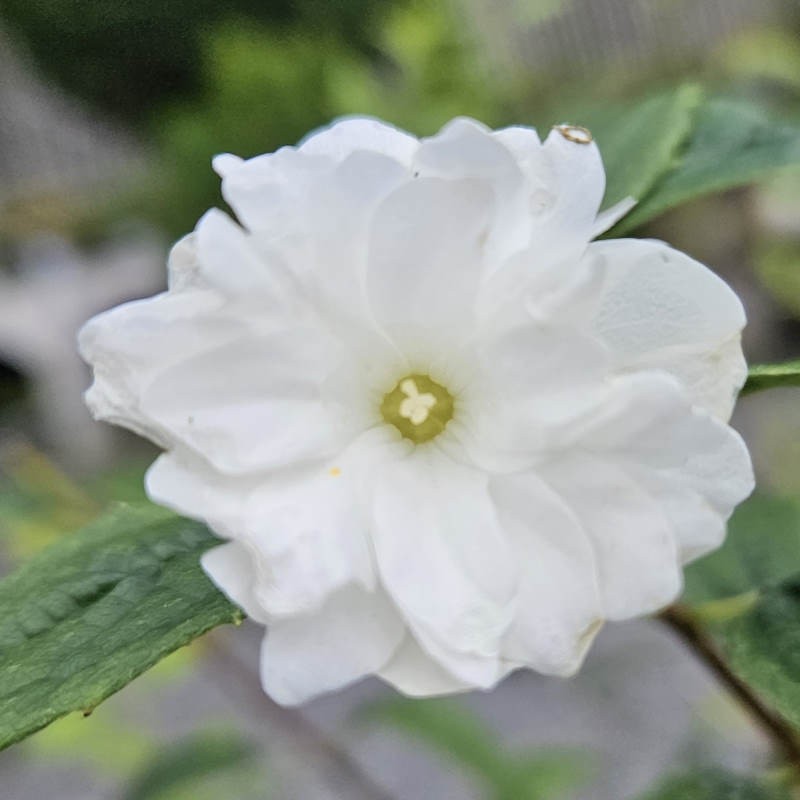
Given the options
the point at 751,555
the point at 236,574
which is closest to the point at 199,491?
the point at 236,574

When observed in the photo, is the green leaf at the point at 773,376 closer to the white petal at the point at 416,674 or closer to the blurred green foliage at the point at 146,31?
the white petal at the point at 416,674

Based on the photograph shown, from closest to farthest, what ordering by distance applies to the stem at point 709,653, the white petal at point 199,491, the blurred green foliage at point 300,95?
the white petal at point 199,491 → the stem at point 709,653 → the blurred green foliage at point 300,95

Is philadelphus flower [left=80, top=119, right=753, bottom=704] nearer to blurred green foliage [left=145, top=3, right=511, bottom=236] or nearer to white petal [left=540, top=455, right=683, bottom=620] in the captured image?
white petal [left=540, top=455, right=683, bottom=620]

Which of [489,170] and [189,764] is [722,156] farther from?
[189,764]

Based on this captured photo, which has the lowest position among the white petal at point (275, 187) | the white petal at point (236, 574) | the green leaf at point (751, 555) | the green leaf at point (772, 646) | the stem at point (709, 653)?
the green leaf at point (751, 555)

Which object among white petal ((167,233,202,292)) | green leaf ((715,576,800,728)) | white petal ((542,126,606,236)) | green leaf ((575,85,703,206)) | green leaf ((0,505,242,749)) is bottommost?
green leaf ((715,576,800,728))

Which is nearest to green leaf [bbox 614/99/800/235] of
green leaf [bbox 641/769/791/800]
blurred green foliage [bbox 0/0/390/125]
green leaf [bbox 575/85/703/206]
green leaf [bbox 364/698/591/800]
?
green leaf [bbox 575/85/703/206]

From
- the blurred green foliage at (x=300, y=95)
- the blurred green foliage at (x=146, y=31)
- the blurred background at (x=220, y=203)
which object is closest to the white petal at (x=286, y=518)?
the blurred background at (x=220, y=203)

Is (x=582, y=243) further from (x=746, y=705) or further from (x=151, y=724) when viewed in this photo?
(x=151, y=724)
